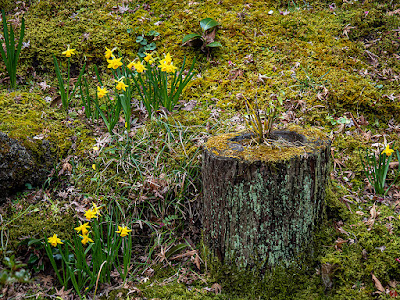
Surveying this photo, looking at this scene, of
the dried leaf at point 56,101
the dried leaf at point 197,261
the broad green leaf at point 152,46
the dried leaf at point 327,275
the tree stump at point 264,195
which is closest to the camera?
the tree stump at point 264,195

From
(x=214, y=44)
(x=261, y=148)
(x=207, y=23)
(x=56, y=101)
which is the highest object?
(x=207, y=23)

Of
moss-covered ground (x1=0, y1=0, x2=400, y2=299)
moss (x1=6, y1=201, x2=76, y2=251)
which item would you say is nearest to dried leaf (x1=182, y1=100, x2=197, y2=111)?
moss-covered ground (x1=0, y1=0, x2=400, y2=299)

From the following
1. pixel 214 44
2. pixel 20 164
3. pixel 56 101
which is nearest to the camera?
pixel 20 164

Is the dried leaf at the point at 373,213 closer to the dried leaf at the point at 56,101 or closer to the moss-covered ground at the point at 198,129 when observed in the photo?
the moss-covered ground at the point at 198,129

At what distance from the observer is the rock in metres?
2.61

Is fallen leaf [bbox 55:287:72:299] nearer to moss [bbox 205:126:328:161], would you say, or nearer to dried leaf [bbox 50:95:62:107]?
moss [bbox 205:126:328:161]

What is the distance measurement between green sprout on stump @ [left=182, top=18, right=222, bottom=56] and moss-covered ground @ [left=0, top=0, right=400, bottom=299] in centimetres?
12

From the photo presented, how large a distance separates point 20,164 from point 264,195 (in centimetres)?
209

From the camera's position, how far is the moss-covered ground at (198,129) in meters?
2.26

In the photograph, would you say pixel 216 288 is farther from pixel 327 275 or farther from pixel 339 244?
pixel 339 244

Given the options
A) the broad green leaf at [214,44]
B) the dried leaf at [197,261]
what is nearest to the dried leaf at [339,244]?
the dried leaf at [197,261]

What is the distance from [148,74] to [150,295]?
6.57 feet

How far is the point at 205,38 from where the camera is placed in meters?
4.16

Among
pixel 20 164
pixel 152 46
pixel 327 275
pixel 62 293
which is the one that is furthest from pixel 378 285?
pixel 152 46
